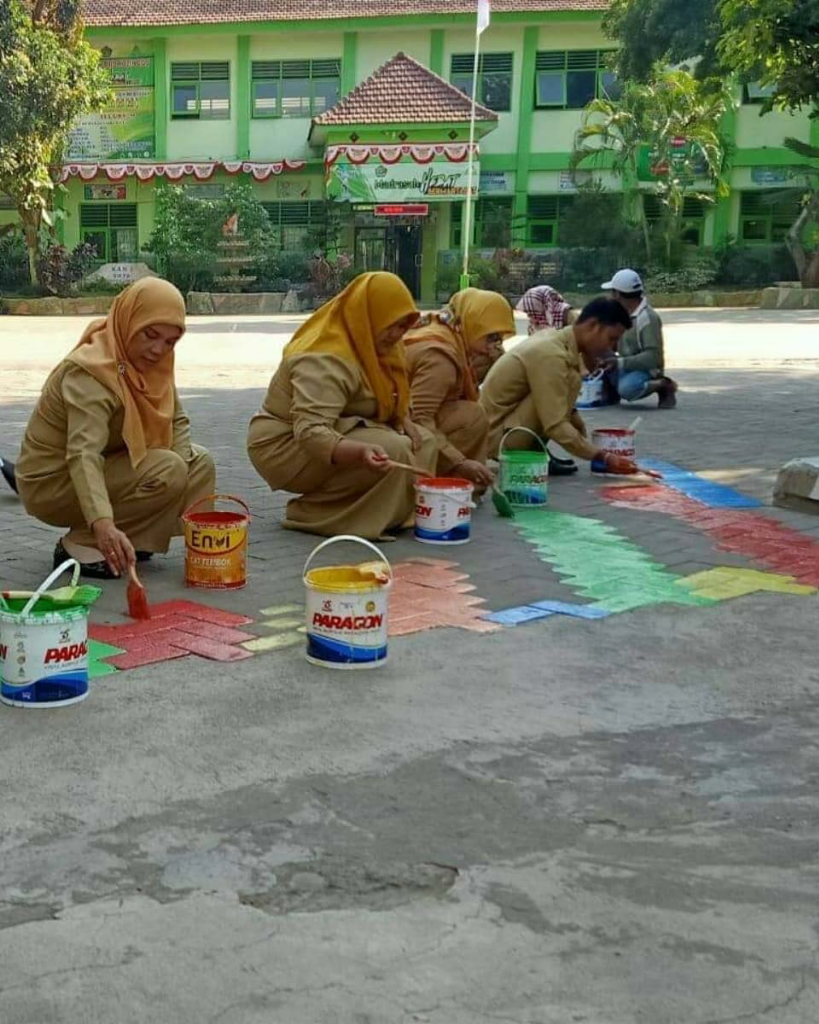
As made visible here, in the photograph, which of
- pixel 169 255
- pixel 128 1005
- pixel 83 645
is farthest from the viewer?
Result: pixel 169 255

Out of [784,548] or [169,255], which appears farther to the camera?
[169,255]

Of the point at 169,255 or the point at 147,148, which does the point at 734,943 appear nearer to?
the point at 169,255

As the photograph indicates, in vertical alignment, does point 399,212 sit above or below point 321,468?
above

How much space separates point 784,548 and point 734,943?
11.8 ft

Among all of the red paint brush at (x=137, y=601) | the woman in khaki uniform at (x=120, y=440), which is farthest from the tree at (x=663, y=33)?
the red paint brush at (x=137, y=601)

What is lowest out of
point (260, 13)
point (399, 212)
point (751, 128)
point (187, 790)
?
point (187, 790)

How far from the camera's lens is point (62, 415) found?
15.0 ft

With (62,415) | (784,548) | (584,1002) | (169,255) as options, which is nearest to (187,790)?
(584,1002)

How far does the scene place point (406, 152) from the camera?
96.3 feet

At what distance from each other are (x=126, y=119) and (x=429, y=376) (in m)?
28.8

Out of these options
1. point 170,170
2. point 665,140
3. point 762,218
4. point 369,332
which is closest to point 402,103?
point 665,140

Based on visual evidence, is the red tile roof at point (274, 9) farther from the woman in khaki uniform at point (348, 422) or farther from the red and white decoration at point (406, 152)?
the woman in khaki uniform at point (348, 422)

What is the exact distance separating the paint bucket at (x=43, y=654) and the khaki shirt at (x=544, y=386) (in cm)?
375

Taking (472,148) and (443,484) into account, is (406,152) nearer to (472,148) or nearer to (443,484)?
(472,148)
